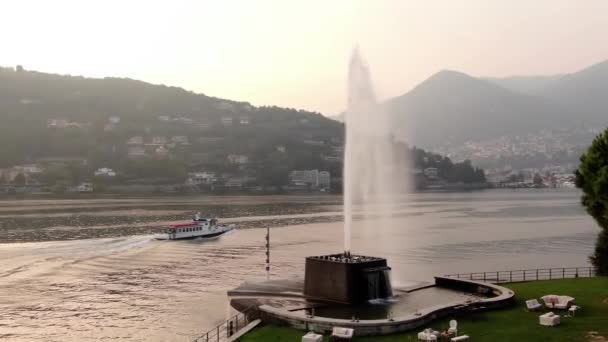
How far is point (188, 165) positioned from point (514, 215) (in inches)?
4350

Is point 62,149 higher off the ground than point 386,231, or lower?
higher

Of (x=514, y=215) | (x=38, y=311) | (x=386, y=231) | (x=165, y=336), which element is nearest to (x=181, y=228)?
(x=386, y=231)

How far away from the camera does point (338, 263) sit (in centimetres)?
2741

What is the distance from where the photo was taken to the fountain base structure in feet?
89.0

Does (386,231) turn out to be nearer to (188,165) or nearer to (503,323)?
(503,323)

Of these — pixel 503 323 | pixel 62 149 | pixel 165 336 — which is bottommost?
pixel 165 336

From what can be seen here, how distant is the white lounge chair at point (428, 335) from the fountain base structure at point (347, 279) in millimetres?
6959

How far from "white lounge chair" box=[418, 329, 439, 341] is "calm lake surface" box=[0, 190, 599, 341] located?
40.2 feet

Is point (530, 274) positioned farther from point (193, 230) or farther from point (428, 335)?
point (193, 230)

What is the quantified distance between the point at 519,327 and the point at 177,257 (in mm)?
40732

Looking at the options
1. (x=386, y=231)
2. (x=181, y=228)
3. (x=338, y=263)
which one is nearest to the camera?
(x=338, y=263)

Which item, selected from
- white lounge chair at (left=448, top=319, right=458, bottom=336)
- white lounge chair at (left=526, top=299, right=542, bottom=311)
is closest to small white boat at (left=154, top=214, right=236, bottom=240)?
white lounge chair at (left=526, top=299, right=542, bottom=311)

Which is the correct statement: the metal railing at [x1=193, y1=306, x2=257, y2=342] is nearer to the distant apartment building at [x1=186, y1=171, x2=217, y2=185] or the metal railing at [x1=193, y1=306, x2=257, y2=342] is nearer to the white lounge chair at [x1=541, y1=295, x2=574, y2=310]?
the white lounge chair at [x1=541, y1=295, x2=574, y2=310]

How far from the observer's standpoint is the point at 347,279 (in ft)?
88.9
